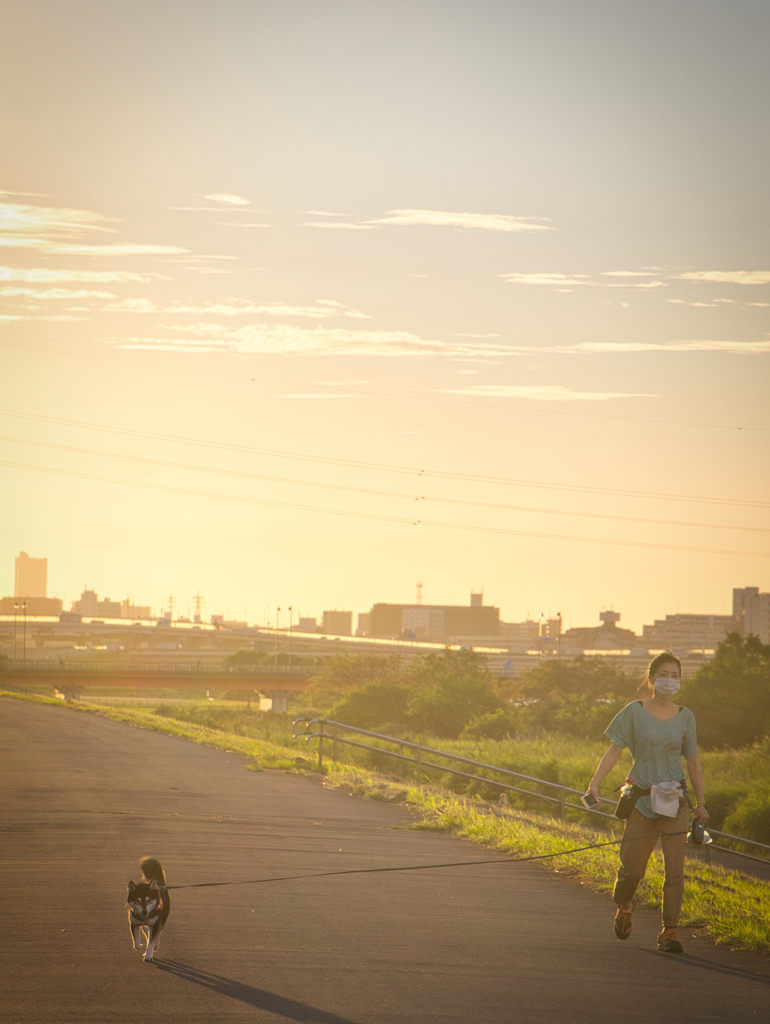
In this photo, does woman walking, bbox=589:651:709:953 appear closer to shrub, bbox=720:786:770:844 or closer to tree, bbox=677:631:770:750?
shrub, bbox=720:786:770:844

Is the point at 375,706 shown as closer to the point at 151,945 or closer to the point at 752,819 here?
the point at 752,819

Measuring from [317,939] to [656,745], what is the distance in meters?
2.77

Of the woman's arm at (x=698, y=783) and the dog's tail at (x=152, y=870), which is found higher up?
the woman's arm at (x=698, y=783)

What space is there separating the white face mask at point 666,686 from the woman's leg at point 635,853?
864 mm

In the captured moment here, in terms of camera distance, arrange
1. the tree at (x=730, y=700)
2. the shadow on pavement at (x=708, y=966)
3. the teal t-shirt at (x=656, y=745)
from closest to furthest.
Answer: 1. the shadow on pavement at (x=708, y=966)
2. the teal t-shirt at (x=656, y=745)
3. the tree at (x=730, y=700)

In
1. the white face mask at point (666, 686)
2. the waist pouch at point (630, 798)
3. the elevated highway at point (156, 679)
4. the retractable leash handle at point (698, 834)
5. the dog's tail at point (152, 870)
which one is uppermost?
the white face mask at point (666, 686)

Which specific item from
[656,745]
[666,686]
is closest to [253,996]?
[656,745]

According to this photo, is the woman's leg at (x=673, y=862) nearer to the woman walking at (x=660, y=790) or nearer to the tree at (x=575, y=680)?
the woman walking at (x=660, y=790)

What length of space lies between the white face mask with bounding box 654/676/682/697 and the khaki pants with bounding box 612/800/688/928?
776 millimetres

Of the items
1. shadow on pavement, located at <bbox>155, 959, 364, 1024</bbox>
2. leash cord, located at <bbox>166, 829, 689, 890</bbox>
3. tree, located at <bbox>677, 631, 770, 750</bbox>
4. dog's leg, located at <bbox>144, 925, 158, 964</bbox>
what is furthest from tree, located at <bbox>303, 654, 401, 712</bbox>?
shadow on pavement, located at <bbox>155, 959, 364, 1024</bbox>

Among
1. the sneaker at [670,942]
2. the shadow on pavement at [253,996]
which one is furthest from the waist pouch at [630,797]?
the shadow on pavement at [253,996]

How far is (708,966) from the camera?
6.82 meters

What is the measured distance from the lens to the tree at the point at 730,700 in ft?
150

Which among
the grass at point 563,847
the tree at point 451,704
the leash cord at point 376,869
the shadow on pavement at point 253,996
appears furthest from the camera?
the tree at point 451,704
